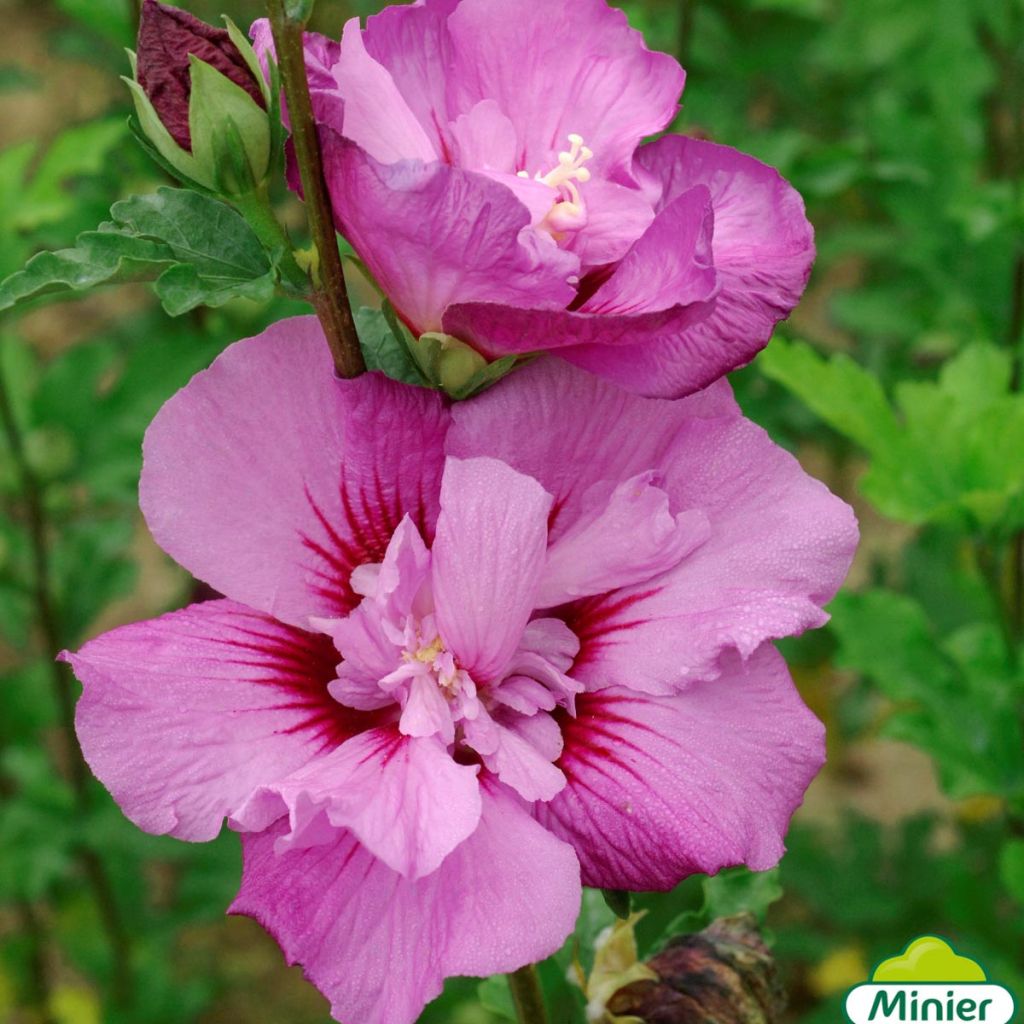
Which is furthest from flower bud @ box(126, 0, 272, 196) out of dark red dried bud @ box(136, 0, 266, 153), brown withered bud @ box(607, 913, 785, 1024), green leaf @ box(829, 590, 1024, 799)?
green leaf @ box(829, 590, 1024, 799)

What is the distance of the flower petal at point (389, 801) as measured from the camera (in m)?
0.79

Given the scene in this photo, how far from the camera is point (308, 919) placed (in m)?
0.85

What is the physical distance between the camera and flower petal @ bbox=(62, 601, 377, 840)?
85 centimetres

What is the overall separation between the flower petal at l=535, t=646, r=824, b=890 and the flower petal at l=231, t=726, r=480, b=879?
85 mm

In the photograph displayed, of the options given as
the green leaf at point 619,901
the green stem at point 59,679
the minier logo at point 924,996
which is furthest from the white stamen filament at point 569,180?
the green stem at point 59,679

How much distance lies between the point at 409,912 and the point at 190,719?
173 millimetres

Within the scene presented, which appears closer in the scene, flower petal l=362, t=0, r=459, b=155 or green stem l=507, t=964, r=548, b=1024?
flower petal l=362, t=0, r=459, b=155

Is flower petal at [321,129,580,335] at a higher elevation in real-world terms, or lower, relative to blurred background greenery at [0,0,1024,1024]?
higher

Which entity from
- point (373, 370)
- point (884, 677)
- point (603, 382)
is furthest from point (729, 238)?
point (884, 677)

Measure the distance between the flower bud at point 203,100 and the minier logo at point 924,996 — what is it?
77cm

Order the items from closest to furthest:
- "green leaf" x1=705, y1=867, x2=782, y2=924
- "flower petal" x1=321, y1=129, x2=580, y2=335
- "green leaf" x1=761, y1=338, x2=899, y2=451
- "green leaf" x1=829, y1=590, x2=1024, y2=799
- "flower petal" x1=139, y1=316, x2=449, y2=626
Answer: "flower petal" x1=321, y1=129, x2=580, y2=335
"flower petal" x1=139, y1=316, x2=449, y2=626
"green leaf" x1=705, y1=867, x2=782, y2=924
"green leaf" x1=761, y1=338, x2=899, y2=451
"green leaf" x1=829, y1=590, x2=1024, y2=799

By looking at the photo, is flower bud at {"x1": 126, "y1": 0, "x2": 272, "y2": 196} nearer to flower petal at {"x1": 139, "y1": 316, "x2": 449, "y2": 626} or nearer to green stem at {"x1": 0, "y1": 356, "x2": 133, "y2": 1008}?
flower petal at {"x1": 139, "y1": 316, "x2": 449, "y2": 626}

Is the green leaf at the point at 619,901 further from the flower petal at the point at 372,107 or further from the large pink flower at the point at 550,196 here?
the flower petal at the point at 372,107

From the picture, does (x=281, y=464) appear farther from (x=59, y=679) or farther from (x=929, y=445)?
(x=59, y=679)
